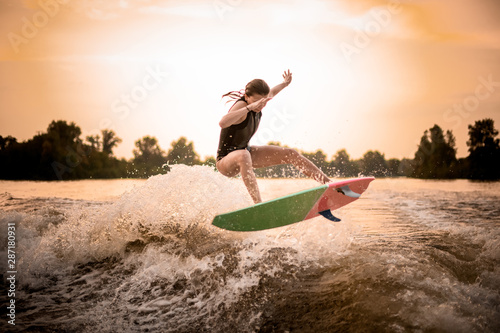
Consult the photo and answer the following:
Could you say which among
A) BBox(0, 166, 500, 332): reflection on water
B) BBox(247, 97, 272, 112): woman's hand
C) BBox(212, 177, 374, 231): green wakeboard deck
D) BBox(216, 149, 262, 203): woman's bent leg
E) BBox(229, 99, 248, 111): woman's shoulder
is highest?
BBox(229, 99, 248, 111): woman's shoulder

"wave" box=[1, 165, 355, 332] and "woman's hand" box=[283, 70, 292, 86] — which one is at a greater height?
"woman's hand" box=[283, 70, 292, 86]

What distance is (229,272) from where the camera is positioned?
402 centimetres

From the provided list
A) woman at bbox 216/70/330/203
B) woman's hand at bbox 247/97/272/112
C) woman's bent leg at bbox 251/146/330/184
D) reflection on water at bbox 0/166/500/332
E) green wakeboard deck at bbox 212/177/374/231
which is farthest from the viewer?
woman's bent leg at bbox 251/146/330/184

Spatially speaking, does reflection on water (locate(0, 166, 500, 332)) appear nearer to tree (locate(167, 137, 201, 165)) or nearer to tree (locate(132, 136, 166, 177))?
tree (locate(167, 137, 201, 165))

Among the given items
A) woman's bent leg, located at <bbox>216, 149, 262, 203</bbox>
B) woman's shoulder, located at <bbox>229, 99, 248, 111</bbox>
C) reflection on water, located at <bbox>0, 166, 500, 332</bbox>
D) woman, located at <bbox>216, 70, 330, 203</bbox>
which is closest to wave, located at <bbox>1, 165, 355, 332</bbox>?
reflection on water, located at <bbox>0, 166, 500, 332</bbox>

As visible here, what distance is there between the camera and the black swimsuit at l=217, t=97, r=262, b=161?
5.11 metres

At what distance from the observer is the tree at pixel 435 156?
43.4 meters

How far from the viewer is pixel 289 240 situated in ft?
16.1

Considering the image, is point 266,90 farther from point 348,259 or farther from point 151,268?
point 151,268

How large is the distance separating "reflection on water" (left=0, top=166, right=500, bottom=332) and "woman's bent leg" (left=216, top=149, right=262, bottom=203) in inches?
25.3

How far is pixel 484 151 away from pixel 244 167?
5307cm

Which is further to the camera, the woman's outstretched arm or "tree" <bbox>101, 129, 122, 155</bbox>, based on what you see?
"tree" <bbox>101, 129, 122, 155</bbox>

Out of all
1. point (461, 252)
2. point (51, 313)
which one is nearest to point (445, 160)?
point (461, 252)

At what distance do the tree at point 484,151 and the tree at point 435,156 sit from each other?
225cm
